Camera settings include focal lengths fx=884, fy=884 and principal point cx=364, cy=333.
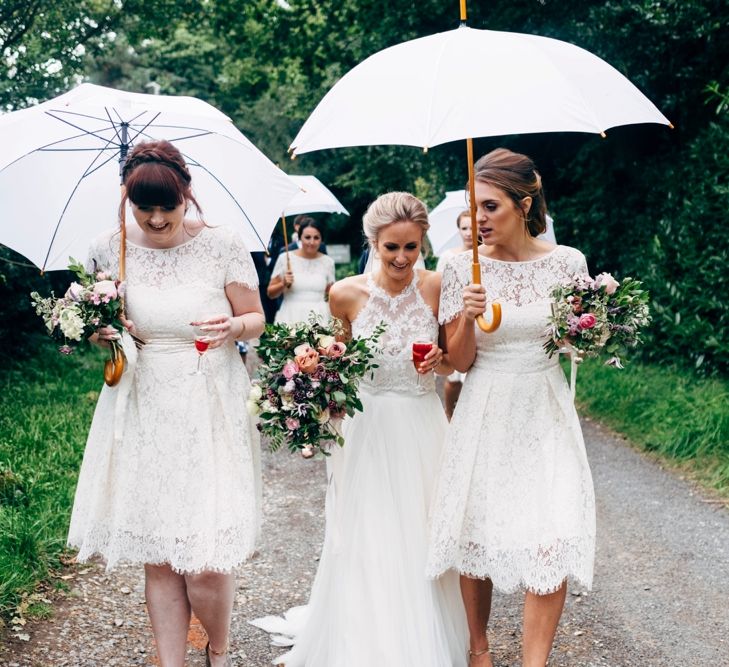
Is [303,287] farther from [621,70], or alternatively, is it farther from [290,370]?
[290,370]

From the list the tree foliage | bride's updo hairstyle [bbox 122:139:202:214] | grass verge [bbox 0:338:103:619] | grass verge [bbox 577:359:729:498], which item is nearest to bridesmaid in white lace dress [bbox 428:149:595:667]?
bride's updo hairstyle [bbox 122:139:202:214]

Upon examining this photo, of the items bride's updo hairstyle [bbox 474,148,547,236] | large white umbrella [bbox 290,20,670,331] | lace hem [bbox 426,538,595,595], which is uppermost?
large white umbrella [bbox 290,20,670,331]

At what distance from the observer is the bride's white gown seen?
157 inches

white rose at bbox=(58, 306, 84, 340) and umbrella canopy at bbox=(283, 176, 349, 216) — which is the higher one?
umbrella canopy at bbox=(283, 176, 349, 216)

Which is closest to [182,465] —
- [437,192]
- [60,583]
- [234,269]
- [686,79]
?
[234,269]

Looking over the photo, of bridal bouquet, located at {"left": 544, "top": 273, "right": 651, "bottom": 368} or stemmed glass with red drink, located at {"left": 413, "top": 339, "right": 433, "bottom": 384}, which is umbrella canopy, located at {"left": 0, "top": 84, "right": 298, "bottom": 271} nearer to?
stemmed glass with red drink, located at {"left": 413, "top": 339, "right": 433, "bottom": 384}

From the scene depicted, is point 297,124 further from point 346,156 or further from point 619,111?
point 619,111

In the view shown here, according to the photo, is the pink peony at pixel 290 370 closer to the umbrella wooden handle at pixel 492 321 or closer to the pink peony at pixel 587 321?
the umbrella wooden handle at pixel 492 321

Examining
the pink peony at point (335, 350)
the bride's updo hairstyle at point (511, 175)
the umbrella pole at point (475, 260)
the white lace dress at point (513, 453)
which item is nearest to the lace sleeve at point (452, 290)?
the white lace dress at point (513, 453)

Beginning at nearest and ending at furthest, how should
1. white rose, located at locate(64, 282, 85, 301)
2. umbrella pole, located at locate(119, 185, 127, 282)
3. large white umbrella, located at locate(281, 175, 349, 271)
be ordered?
white rose, located at locate(64, 282, 85, 301) → umbrella pole, located at locate(119, 185, 127, 282) → large white umbrella, located at locate(281, 175, 349, 271)

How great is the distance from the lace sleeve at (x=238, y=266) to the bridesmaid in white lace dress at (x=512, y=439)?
91 cm

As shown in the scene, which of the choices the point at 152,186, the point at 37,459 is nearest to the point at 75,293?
the point at 152,186

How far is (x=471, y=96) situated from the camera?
348cm

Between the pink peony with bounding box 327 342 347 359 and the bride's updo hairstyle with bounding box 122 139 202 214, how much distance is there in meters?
0.87
